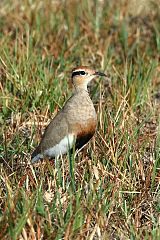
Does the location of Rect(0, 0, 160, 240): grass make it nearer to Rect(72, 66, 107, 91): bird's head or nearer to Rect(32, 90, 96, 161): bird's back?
Rect(32, 90, 96, 161): bird's back

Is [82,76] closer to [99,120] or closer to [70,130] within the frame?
[99,120]

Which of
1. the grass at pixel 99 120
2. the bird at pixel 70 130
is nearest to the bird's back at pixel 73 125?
the bird at pixel 70 130

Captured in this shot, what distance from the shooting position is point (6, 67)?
225 inches

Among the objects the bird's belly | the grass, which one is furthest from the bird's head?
the bird's belly

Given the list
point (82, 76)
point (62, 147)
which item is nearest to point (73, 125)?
point (62, 147)

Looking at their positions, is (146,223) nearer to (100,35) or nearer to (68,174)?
(68,174)

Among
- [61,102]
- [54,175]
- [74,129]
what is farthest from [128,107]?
[54,175]

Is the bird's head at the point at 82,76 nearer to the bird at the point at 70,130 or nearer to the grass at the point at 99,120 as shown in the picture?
the bird at the point at 70,130

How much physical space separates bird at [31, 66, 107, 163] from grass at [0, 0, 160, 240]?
79 mm

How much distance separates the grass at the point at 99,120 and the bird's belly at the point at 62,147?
0.06 m

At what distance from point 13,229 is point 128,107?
6.60 feet

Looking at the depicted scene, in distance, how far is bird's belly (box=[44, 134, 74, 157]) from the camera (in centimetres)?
437

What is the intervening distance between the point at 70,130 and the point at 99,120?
0.52 meters

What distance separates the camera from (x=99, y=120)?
488 cm
